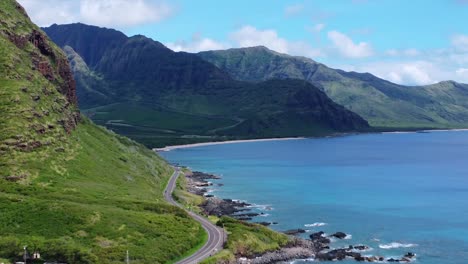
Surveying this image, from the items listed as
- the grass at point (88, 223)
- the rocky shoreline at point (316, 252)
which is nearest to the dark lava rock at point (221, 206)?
the grass at point (88, 223)

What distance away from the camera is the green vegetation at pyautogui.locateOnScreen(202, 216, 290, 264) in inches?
4350

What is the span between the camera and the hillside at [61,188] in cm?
10725

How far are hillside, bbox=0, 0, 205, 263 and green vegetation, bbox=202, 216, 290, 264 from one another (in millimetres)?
7431

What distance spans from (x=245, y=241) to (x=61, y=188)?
48.4 meters

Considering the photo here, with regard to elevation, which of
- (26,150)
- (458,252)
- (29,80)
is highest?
(29,80)

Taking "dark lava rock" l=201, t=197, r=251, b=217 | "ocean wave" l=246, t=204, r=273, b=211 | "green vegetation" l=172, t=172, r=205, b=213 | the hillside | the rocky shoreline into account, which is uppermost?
the hillside

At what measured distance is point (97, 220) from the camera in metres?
115

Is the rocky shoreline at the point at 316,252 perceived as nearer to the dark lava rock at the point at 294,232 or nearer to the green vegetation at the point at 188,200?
the dark lava rock at the point at 294,232

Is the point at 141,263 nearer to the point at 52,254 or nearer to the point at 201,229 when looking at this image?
the point at 52,254

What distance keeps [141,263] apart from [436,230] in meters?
86.9

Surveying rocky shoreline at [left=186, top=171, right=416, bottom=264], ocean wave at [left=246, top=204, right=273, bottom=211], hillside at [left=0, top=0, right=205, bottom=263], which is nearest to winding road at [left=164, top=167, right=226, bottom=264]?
hillside at [left=0, top=0, right=205, bottom=263]

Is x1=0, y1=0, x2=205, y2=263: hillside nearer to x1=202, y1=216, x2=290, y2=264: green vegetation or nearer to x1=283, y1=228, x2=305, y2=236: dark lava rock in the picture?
x1=202, y1=216, x2=290, y2=264: green vegetation

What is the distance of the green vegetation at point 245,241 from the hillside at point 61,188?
743 centimetres

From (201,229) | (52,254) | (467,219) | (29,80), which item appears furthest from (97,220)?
(467,219)
